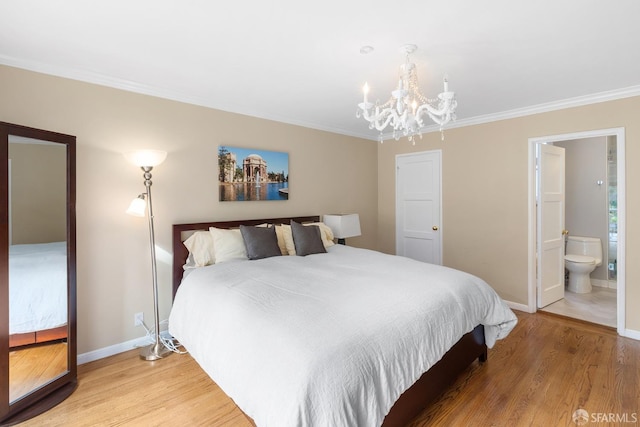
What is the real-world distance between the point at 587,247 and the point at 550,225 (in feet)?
4.43

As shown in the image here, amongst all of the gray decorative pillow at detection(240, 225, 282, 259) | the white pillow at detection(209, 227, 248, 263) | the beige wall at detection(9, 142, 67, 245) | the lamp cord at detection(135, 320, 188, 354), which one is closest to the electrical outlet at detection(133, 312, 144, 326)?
the lamp cord at detection(135, 320, 188, 354)

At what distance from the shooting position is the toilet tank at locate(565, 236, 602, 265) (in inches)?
181

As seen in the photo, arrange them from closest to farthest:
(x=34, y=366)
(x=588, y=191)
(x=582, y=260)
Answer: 1. (x=34, y=366)
2. (x=582, y=260)
3. (x=588, y=191)

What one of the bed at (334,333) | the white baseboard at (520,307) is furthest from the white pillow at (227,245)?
the white baseboard at (520,307)

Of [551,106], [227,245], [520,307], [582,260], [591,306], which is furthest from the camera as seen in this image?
[582,260]

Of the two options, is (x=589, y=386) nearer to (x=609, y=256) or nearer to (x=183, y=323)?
(x=183, y=323)

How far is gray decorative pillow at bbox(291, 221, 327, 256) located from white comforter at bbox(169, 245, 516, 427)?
22.6 inches

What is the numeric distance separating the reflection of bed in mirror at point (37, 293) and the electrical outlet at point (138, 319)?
2.03 feet

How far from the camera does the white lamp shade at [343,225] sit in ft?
13.3

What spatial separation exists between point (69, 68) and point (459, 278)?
3476 mm

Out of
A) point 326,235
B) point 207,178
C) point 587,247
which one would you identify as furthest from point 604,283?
point 207,178

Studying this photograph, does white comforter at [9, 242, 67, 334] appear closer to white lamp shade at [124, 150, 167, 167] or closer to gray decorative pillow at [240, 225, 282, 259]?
white lamp shade at [124, 150, 167, 167]

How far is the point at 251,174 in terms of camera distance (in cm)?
370

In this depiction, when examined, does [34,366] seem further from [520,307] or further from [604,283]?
[604,283]
